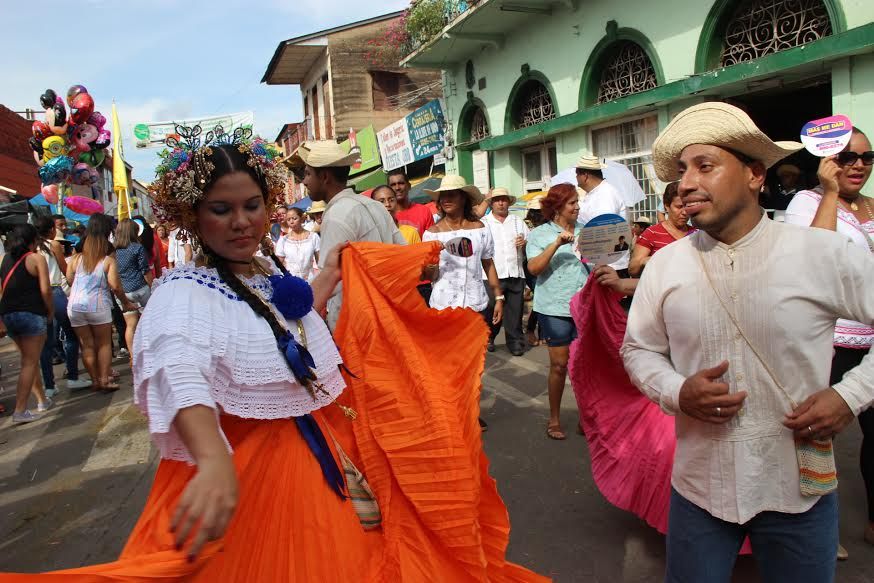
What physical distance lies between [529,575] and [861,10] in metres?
7.27

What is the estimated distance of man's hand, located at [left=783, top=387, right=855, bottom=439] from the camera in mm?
1705

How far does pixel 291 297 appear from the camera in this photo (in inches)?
80.4

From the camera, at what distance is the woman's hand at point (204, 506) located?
1321 mm

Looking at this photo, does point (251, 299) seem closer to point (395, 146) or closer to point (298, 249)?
point (298, 249)

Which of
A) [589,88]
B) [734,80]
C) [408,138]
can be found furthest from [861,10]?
[408,138]

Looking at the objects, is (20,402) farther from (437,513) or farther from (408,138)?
(408,138)

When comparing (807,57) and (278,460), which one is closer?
(278,460)

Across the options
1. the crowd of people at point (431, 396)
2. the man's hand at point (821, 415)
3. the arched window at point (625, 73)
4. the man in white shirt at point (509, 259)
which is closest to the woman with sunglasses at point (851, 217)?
the crowd of people at point (431, 396)

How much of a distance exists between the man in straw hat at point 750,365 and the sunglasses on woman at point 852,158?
5.13ft

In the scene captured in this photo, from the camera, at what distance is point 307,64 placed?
29.0 meters

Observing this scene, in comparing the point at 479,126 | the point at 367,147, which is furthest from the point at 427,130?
the point at 367,147

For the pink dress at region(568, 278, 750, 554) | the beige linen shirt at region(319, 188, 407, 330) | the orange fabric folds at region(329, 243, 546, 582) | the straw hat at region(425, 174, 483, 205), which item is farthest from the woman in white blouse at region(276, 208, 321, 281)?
the orange fabric folds at region(329, 243, 546, 582)

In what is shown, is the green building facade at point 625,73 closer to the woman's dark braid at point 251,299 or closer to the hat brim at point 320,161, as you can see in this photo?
the hat brim at point 320,161

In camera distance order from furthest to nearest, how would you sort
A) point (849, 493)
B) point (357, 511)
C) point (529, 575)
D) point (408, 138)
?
point (408, 138) → point (849, 493) → point (529, 575) → point (357, 511)
